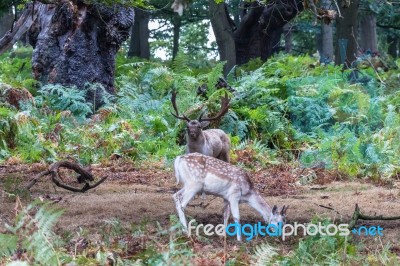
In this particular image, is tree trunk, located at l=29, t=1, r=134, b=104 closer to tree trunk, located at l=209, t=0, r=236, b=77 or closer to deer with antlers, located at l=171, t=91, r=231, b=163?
deer with antlers, located at l=171, t=91, r=231, b=163

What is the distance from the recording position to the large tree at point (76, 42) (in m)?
16.6

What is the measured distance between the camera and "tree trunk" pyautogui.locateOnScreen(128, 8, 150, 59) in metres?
28.9

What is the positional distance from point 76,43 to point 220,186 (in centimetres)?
926

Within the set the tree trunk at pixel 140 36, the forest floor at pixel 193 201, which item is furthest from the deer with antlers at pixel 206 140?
the tree trunk at pixel 140 36

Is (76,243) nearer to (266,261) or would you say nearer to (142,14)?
(266,261)

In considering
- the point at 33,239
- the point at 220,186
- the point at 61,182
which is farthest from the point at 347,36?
the point at 33,239

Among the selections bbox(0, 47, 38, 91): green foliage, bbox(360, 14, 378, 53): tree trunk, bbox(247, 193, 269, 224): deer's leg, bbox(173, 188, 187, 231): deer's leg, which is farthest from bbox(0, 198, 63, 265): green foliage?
bbox(360, 14, 378, 53): tree trunk

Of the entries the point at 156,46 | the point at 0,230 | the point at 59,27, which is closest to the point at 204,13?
the point at 156,46

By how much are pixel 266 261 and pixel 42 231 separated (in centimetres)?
164

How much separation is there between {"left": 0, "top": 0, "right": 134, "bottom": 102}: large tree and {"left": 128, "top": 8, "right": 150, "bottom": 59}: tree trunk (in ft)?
38.6

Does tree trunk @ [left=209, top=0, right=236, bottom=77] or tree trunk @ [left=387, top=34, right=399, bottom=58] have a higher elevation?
tree trunk @ [left=209, top=0, right=236, bottom=77]

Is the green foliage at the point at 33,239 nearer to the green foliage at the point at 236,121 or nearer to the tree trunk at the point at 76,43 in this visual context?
the green foliage at the point at 236,121

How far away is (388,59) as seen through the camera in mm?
28750

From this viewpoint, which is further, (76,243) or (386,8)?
(386,8)
